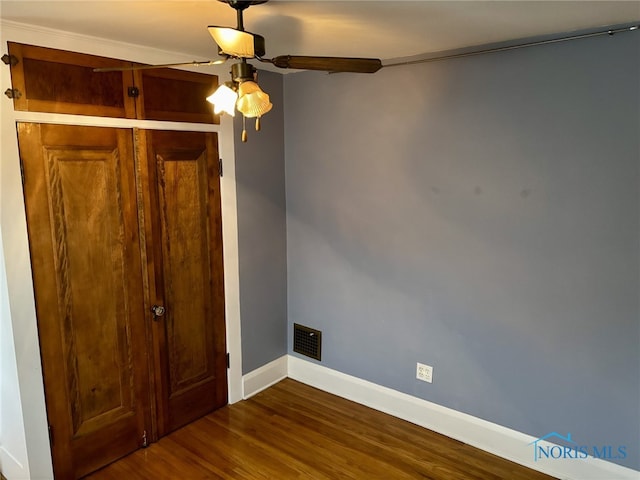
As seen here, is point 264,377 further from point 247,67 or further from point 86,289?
point 247,67

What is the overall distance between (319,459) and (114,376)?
1.29 metres

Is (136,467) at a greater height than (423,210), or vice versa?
(423,210)

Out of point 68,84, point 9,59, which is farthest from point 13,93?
point 68,84

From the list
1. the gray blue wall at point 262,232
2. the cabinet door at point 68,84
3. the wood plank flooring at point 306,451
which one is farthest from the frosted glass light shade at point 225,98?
the wood plank flooring at point 306,451

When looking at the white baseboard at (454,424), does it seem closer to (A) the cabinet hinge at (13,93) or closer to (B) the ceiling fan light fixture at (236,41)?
(B) the ceiling fan light fixture at (236,41)

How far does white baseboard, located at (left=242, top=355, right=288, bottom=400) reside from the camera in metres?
3.33

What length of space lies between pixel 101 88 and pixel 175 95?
447 millimetres

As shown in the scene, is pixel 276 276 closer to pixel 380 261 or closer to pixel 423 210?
pixel 380 261

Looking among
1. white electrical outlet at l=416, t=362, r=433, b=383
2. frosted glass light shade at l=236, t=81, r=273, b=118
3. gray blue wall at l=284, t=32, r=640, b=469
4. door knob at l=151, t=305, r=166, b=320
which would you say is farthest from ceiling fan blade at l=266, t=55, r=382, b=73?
white electrical outlet at l=416, t=362, r=433, b=383

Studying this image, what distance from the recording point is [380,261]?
3.03 metres

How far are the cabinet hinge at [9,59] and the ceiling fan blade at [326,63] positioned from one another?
49.1 inches

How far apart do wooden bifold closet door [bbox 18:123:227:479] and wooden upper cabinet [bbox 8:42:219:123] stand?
0.37 ft

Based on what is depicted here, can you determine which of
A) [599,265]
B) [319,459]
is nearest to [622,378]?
[599,265]

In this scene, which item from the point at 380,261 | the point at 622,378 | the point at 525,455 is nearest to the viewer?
the point at 622,378
